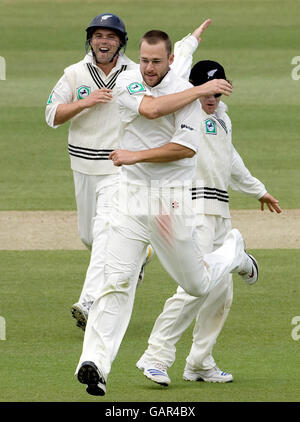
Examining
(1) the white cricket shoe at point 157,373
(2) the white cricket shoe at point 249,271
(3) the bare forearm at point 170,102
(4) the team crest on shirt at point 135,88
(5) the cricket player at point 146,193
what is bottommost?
(1) the white cricket shoe at point 157,373

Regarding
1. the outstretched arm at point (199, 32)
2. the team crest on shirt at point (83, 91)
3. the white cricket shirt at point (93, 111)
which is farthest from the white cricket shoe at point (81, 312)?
the outstretched arm at point (199, 32)

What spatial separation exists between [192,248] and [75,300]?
2.70m

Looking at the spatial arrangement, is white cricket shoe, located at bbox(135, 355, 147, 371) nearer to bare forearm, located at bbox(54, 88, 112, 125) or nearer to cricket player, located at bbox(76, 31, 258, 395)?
cricket player, located at bbox(76, 31, 258, 395)

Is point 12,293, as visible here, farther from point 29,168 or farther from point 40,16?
point 40,16

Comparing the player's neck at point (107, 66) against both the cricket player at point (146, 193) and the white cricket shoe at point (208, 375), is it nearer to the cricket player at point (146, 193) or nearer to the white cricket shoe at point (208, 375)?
the cricket player at point (146, 193)

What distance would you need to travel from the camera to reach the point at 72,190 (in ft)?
46.8

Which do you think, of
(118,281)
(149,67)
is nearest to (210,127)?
(149,67)

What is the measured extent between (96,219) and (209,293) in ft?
5.08

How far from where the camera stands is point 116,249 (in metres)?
6.41


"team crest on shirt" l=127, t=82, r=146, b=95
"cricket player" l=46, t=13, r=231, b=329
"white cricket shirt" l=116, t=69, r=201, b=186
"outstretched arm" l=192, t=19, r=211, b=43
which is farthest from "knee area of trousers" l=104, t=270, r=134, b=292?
"outstretched arm" l=192, t=19, r=211, b=43

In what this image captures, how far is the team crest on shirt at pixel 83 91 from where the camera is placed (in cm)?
841

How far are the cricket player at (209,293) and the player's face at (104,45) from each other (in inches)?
47.5

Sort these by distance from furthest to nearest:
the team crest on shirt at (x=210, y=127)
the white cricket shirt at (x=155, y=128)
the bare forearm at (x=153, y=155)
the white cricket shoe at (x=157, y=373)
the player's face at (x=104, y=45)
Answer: the player's face at (x=104, y=45)
the team crest on shirt at (x=210, y=127)
the white cricket shoe at (x=157, y=373)
the white cricket shirt at (x=155, y=128)
the bare forearm at (x=153, y=155)

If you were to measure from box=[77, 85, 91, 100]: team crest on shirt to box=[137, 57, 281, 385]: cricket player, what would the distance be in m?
1.32
